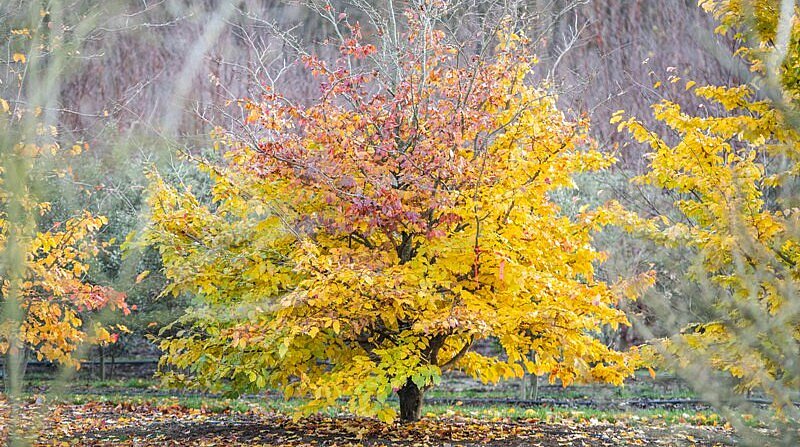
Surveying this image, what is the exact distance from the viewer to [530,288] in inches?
262

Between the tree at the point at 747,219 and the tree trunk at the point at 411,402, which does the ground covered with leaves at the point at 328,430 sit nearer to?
the tree trunk at the point at 411,402

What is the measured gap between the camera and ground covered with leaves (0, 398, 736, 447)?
7.12 meters

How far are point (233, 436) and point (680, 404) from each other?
7530mm

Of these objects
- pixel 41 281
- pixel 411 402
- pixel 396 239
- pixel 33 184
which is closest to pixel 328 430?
pixel 411 402

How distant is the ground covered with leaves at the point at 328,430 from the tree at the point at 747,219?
179 cm

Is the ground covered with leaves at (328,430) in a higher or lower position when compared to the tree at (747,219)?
lower

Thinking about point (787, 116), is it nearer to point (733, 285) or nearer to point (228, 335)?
point (733, 285)

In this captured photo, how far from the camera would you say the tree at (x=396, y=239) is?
6.32 m

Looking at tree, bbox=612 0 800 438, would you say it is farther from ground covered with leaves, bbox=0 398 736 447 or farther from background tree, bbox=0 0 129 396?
ground covered with leaves, bbox=0 398 736 447

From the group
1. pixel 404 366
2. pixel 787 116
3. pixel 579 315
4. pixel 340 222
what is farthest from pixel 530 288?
pixel 787 116

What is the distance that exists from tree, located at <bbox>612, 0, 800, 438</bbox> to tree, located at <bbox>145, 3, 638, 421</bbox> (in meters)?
0.80

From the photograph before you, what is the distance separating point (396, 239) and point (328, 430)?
85.0 inches

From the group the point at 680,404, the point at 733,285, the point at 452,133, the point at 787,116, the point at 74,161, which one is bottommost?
the point at 680,404

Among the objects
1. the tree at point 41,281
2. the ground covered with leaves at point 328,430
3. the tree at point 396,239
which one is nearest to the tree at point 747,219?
the tree at point 396,239
